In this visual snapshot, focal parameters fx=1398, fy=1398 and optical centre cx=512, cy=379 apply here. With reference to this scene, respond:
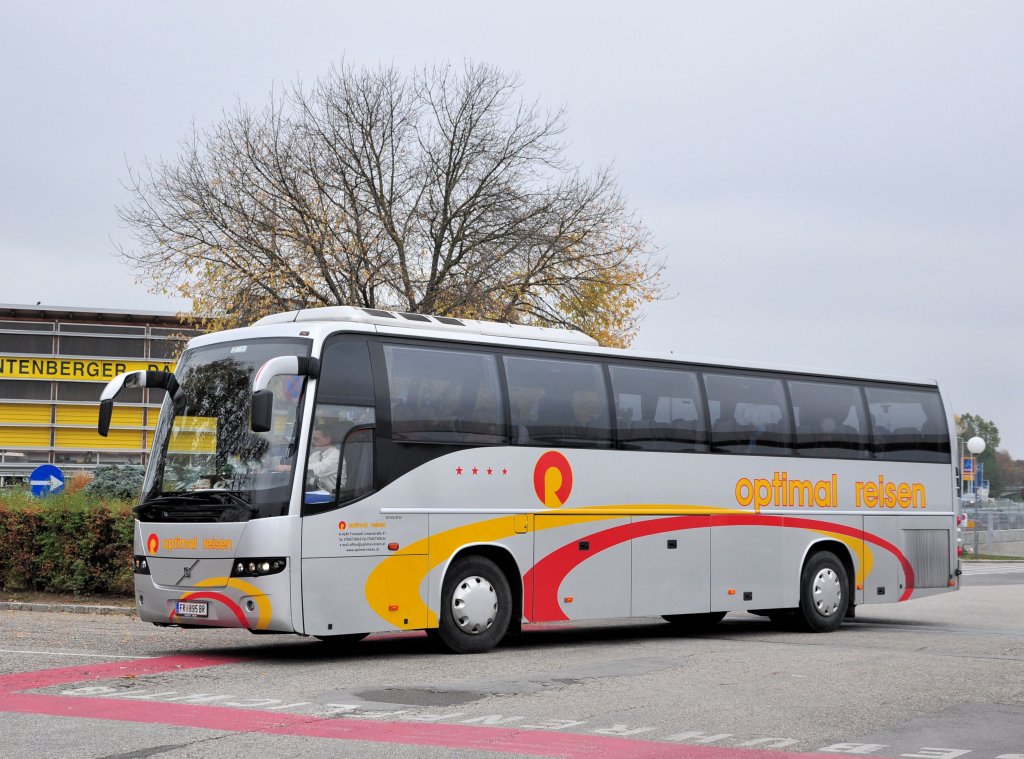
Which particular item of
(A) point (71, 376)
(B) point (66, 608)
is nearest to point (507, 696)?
(B) point (66, 608)

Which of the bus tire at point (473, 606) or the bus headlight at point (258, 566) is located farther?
the bus tire at point (473, 606)

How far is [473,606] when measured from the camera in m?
14.0

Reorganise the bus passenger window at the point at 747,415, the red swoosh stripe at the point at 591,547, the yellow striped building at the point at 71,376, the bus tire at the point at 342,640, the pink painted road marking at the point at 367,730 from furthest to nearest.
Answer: the yellow striped building at the point at 71,376 < the bus passenger window at the point at 747,415 < the bus tire at the point at 342,640 < the red swoosh stripe at the point at 591,547 < the pink painted road marking at the point at 367,730

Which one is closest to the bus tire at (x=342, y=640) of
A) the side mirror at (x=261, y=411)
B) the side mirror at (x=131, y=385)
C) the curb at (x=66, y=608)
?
the side mirror at (x=131, y=385)

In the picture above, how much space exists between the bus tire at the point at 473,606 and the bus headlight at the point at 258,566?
6.36 ft

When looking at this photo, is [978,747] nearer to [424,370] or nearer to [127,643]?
[424,370]

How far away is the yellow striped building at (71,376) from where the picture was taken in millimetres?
46562

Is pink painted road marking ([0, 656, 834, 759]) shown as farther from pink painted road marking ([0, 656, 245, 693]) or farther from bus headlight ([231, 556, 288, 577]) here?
bus headlight ([231, 556, 288, 577])

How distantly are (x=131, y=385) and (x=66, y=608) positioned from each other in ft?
24.3

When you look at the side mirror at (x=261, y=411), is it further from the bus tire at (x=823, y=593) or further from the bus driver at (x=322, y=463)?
the bus tire at (x=823, y=593)

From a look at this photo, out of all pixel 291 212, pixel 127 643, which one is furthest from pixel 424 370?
pixel 291 212

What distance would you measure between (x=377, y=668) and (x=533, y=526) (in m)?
2.78

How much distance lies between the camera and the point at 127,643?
1454 centimetres

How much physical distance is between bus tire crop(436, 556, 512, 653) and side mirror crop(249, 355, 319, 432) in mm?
2580
